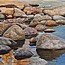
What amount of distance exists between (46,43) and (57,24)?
29.6 feet

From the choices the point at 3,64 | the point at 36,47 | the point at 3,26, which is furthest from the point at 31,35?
the point at 3,64

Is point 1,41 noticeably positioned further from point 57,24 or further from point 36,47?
point 57,24

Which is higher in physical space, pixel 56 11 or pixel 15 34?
pixel 15 34

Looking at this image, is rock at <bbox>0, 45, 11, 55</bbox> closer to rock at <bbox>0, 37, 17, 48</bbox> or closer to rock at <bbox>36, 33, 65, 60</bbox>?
rock at <bbox>0, 37, 17, 48</bbox>

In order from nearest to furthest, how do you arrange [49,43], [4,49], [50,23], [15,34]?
[4,49], [49,43], [15,34], [50,23]

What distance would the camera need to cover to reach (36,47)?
18.1 metres

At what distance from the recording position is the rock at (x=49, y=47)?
17234mm

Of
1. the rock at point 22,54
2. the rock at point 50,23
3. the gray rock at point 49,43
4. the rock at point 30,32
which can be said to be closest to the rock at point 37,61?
the rock at point 22,54

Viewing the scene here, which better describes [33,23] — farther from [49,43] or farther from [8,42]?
[49,43]

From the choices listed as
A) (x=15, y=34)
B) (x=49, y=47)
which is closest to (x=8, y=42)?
(x=15, y=34)

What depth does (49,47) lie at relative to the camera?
698 inches

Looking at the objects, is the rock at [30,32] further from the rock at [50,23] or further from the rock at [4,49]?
the rock at [4,49]

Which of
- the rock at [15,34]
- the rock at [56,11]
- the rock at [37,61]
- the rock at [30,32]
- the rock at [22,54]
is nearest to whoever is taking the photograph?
the rock at [37,61]

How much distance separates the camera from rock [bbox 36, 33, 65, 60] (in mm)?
17234
